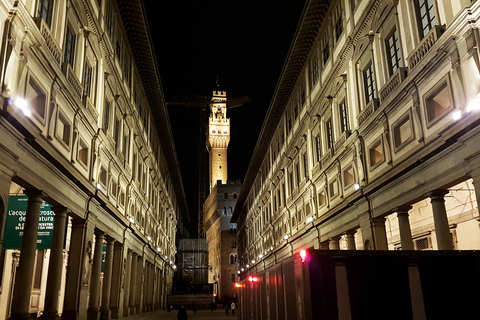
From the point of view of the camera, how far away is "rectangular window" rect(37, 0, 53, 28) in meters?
16.2

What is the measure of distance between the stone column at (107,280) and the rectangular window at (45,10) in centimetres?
1520

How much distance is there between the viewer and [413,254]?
9.36 m

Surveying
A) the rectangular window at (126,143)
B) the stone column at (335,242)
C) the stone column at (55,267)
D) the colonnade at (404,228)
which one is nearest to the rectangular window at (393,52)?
the colonnade at (404,228)

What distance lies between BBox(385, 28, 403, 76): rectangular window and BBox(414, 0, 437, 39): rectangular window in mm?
1821

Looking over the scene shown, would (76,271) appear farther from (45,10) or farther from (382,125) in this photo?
(382,125)

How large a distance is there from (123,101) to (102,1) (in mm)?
7506

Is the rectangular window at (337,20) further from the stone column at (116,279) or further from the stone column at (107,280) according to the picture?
the stone column at (116,279)

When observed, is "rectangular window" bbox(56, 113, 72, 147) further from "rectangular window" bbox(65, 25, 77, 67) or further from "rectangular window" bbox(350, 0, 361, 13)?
"rectangular window" bbox(350, 0, 361, 13)

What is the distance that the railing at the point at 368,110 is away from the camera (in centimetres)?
2045

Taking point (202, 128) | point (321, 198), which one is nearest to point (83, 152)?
point (321, 198)

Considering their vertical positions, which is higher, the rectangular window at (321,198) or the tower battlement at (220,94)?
the tower battlement at (220,94)

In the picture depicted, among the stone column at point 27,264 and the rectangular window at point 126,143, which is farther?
the rectangular window at point 126,143

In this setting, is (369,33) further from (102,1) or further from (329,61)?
(102,1)

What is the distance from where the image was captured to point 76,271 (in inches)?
831
